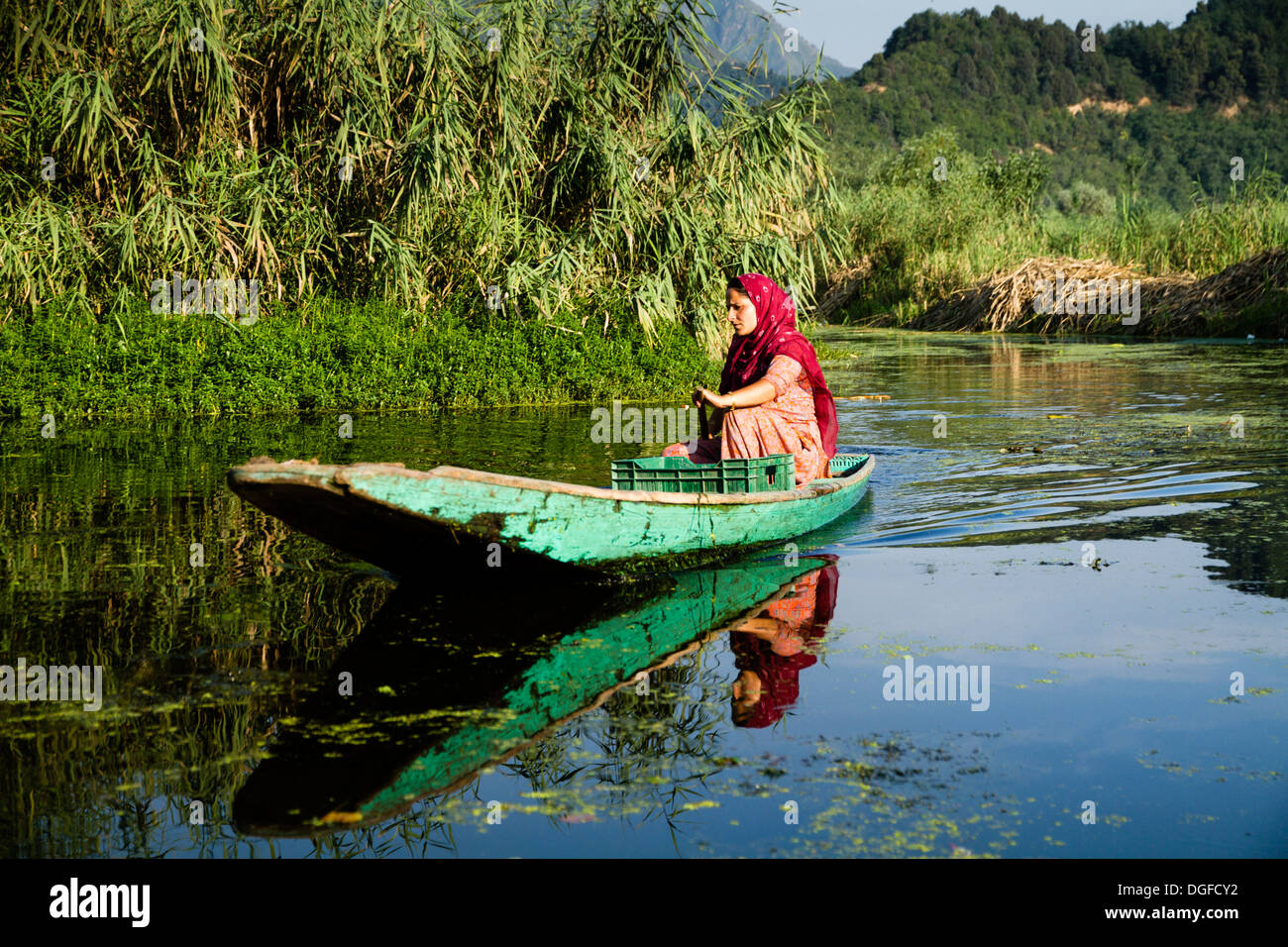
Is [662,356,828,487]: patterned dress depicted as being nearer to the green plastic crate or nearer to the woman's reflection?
the green plastic crate

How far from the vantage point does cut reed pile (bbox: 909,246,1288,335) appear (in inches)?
924

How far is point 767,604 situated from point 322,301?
8.10 m

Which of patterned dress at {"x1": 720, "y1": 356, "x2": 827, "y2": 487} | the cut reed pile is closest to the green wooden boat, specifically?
patterned dress at {"x1": 720, "y1": 356, "x2": 827, "y2": 487}

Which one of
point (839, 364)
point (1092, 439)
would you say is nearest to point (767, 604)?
point (1092, 439)

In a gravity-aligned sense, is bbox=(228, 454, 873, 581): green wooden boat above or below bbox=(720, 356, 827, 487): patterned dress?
below

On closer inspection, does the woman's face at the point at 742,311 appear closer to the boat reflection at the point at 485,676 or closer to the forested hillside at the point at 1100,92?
the boat reflection at the point at 485,676

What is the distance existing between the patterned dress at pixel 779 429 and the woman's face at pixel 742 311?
237mm

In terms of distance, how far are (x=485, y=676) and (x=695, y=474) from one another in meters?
2.15

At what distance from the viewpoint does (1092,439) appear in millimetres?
10641

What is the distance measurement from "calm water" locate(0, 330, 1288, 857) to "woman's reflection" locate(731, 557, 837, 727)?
0.02m

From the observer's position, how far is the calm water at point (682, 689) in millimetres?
3350

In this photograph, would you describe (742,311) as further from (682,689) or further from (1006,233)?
(1006,233)

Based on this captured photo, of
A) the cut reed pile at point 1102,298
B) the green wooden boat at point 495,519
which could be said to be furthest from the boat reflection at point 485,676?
the cut reed pile at point 1102,298

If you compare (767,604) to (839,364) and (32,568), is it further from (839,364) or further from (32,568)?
(839,364)
